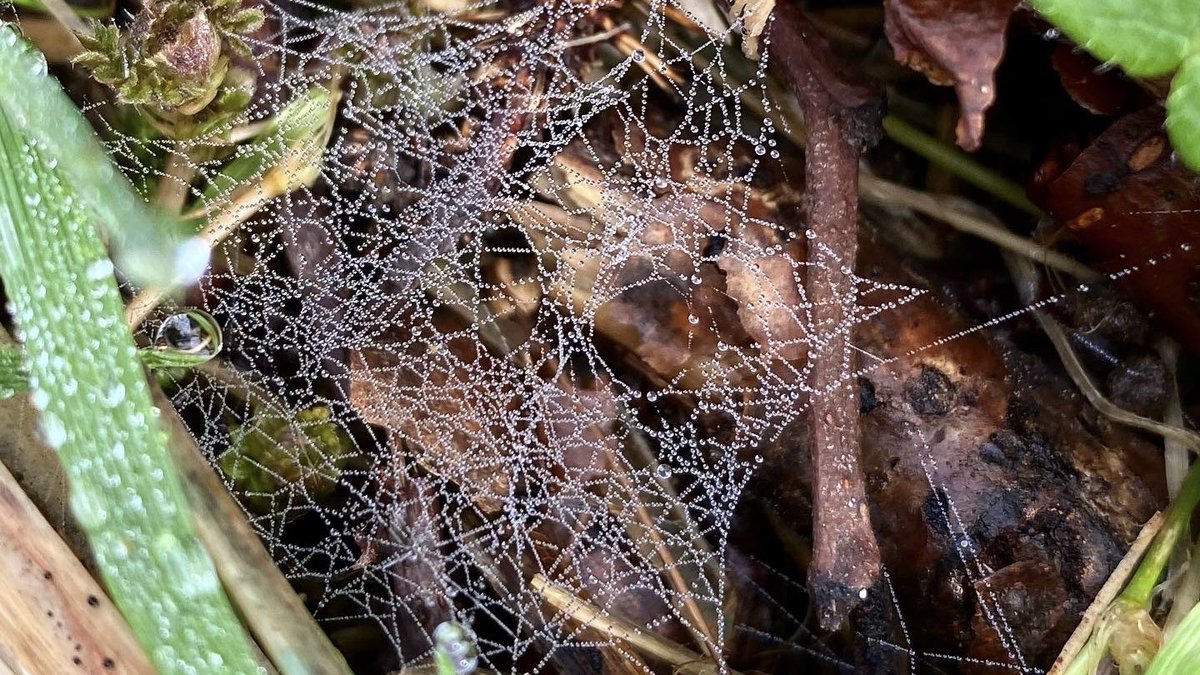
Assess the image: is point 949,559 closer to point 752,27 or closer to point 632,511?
point 632,511

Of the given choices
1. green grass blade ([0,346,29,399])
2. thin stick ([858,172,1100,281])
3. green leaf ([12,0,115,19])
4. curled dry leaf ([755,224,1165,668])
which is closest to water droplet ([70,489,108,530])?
green grass blade ([0,346,29,399])

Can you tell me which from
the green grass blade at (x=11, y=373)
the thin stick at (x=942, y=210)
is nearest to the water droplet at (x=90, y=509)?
the green grass blade at (x=11, y=373)

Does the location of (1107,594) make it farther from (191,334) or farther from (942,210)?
(191,334)

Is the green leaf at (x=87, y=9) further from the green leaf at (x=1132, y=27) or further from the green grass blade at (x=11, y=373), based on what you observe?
the green leaf at (x=1132, y=27)

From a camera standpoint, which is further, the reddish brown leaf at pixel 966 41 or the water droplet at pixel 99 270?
the water droplet at pixel 99 270

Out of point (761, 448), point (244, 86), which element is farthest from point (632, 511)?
point (244, 86)

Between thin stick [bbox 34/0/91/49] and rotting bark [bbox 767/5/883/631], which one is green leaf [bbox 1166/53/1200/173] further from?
thin stick [bbox 34/0/91/49]
